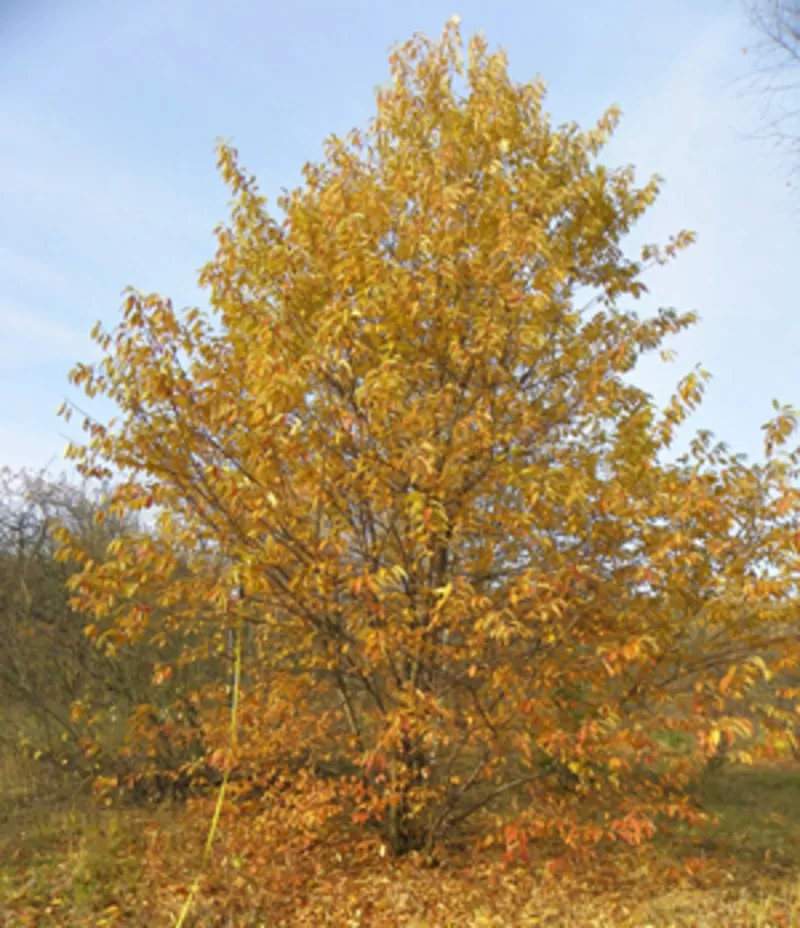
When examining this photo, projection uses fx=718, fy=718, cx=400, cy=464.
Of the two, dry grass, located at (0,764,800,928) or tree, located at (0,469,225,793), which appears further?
tree, located at (0,469,225,793)

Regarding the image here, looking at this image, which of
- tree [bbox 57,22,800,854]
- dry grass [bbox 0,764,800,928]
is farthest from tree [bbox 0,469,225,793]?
tree [bbox 57,22,800,854]

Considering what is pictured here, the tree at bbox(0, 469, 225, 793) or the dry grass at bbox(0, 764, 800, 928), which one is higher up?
the tree at bbox(0, 469, 225, 793)

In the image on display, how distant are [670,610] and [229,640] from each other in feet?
15.0

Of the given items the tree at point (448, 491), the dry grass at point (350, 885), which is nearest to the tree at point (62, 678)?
the dry grass at point (350, 885)

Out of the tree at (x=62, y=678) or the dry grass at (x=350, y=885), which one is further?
the tree at (x=62, y=678)

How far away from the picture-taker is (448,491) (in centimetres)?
455

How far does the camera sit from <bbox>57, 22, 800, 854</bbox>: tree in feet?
13.6

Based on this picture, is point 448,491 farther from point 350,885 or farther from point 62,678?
point 62,678

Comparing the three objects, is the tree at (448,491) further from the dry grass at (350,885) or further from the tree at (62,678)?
the tree at (62,678)

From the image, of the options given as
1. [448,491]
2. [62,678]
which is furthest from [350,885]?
[62,678]

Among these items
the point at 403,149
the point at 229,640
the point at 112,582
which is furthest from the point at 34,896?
the point at 403,149

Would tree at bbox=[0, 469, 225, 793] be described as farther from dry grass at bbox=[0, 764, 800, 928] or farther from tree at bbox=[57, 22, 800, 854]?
tree at bbox=[57, 22, 800, 854]

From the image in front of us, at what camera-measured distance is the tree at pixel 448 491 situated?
13.6ft

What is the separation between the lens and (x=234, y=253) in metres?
5.27
